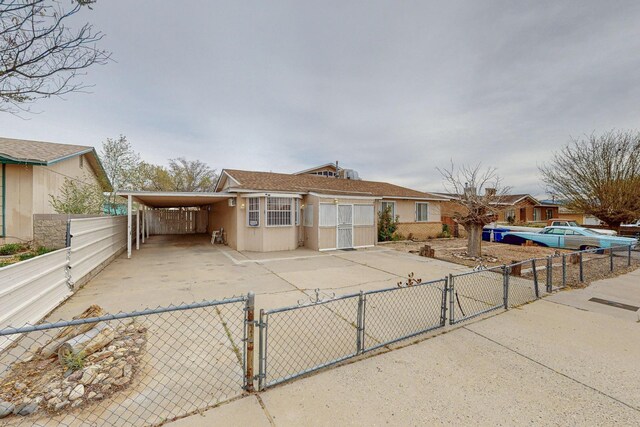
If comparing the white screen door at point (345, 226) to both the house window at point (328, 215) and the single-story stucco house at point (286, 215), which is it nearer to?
the single-story stucco house at point (286, 215)

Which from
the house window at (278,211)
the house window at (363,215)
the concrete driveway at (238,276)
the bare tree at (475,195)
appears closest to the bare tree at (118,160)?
the concrete driveway at (238,276)

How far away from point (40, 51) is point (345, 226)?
11116 millimetres

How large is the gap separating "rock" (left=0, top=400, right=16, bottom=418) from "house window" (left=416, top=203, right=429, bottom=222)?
18.7 metres

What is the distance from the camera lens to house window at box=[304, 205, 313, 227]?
12.8m

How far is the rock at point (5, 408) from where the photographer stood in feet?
7.15

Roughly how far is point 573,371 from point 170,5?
39.0ft

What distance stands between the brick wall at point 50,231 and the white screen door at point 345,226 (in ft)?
32.7

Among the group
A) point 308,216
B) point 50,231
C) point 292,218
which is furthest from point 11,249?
point 308,216

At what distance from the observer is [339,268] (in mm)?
8648

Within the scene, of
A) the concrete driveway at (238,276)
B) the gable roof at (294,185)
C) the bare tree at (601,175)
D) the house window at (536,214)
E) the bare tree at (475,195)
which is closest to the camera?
the concrete driveway at (238,276)

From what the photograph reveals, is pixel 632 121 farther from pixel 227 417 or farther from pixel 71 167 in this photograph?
pixel 71 167

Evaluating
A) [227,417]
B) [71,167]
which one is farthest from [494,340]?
[71,167]

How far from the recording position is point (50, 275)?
4664mm

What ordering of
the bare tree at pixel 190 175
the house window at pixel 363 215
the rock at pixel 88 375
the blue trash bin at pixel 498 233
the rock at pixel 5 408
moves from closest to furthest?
1. the rock at pixel 5 408
2. the rock at pixel 88 375
3. the house window at pixel 363 215
4. the blue trash bin at pixel 498 233
5. the bare tree at pixel 190 175
